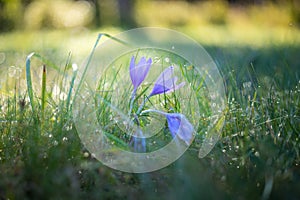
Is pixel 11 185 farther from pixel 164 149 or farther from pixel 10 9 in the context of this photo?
pixel 10 9

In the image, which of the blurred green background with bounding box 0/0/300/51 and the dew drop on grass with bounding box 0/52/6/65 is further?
the blurred green background with bounding box 0/0/300/51

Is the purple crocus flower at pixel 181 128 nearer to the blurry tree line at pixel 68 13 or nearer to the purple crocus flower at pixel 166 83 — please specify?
the purple crocus flower at pixel 166 83

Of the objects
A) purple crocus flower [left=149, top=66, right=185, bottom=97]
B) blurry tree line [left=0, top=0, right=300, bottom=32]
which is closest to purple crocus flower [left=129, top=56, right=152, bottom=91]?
purple crocus flower [left=149, top=66, right=185, bottom=97]

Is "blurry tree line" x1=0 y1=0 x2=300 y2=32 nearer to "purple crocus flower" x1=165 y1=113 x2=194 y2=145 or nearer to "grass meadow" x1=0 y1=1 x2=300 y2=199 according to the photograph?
"grass meadow" x1=0 y1=1 x2=300 y2=199

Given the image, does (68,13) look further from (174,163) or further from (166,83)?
(174,163)

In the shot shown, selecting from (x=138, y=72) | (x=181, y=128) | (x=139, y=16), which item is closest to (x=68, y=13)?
(x=139, y=16)

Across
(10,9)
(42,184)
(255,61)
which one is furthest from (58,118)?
(10,9)
